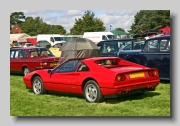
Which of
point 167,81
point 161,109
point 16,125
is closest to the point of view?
point 16,125

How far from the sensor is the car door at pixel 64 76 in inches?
324

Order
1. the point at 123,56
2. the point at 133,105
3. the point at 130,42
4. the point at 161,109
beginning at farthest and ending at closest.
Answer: the point at 130,42
the point at 123,56
the point at 133,105
the point at 161,109

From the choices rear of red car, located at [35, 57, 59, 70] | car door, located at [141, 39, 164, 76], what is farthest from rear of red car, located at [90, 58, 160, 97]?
rear of red car, located at [35, 57, 59, 70]

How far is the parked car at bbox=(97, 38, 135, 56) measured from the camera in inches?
531

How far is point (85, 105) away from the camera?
760cm

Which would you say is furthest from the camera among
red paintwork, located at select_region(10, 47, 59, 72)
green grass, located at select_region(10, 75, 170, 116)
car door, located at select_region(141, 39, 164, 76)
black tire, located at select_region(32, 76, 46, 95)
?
red paintwork, located at select_region(10, 47, 59, 72)

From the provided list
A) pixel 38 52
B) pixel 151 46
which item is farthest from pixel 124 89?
pixel 38 52

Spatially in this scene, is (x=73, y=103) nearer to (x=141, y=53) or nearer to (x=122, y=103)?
(x=122, y=103)

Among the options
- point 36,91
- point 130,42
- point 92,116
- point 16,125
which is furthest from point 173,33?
point 130,42

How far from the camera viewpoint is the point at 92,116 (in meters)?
6.61

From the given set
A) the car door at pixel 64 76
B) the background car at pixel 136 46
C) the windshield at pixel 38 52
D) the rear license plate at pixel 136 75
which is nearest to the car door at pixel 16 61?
the windshield at pixel 38 52

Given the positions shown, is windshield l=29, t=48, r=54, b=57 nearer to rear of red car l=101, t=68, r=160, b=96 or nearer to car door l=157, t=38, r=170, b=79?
car door l=157, t=38, r=170, b=79

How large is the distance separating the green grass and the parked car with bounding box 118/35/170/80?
130 centimetres

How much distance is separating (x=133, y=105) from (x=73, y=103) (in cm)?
137
